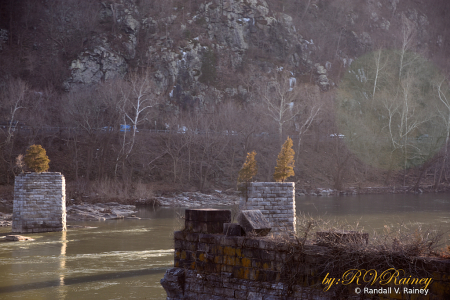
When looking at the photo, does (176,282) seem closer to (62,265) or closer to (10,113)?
→ (62,265)

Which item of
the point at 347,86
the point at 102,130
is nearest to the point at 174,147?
the point at 102,130

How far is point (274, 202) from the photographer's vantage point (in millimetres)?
21031

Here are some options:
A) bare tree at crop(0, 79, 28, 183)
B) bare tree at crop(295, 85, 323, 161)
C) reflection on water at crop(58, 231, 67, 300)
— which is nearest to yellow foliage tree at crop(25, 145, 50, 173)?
reflection on water at crop(58, 231, 67, 300)

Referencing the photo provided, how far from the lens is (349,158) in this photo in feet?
207

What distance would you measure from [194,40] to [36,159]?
5121cm

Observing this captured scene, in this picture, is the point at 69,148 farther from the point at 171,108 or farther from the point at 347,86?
the point at 347,86

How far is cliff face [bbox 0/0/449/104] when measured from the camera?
67.6 metres

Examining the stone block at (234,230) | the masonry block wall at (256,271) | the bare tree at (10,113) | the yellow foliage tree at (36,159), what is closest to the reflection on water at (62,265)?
the yellow foliage tree at (36,159)

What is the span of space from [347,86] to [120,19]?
39.0 meters

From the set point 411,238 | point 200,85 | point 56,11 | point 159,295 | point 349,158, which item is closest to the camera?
point 411,238

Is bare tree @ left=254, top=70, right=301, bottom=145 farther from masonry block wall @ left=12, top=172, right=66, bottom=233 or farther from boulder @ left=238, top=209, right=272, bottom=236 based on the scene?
boulder @ left=238, top=209, right=272, bottom=236

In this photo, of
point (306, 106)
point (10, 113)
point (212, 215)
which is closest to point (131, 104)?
point (10, 113)

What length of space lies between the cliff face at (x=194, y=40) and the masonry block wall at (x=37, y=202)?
36.4m

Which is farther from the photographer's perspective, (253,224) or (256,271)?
(253,224)
